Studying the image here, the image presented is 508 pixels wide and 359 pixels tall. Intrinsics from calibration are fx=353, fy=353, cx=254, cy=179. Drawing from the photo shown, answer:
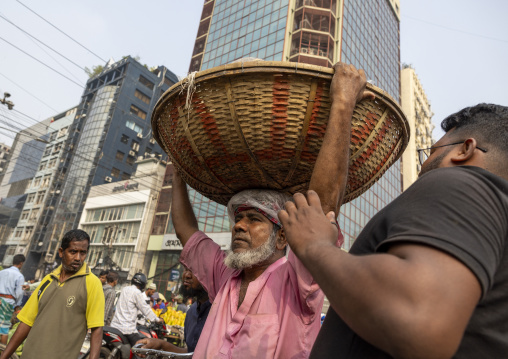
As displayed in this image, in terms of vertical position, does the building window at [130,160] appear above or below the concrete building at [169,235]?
above

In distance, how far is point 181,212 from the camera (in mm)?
2412

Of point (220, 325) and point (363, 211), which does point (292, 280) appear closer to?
point (220, 325)

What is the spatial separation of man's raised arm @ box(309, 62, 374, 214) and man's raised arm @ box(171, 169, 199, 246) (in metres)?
1.24

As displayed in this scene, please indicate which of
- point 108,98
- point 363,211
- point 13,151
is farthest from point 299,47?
point 13,151

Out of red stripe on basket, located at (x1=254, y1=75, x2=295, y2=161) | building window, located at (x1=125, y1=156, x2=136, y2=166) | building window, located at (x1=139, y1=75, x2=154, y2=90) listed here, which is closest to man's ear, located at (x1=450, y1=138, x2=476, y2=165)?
red stripe on basket, located at (x1=254, y1=75, x2=295, y2=161)

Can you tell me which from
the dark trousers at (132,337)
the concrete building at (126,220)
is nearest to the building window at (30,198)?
the concrete building at (126,220)

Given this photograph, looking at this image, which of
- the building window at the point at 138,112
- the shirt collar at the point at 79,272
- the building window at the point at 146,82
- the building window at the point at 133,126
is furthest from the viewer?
the building window at the point at 146,82

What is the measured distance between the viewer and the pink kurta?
60.8 inches

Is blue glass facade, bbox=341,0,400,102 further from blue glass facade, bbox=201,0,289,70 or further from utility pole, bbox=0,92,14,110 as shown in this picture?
utility pole, bbox=0,92,14,110

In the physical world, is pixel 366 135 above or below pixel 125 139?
below

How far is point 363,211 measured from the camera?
2941 cm

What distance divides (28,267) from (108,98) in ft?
87.1

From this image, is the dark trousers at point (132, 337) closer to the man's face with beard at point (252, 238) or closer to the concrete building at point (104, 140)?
the man's face with beard at point (252, 238)

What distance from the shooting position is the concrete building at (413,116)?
41287 millimetres
